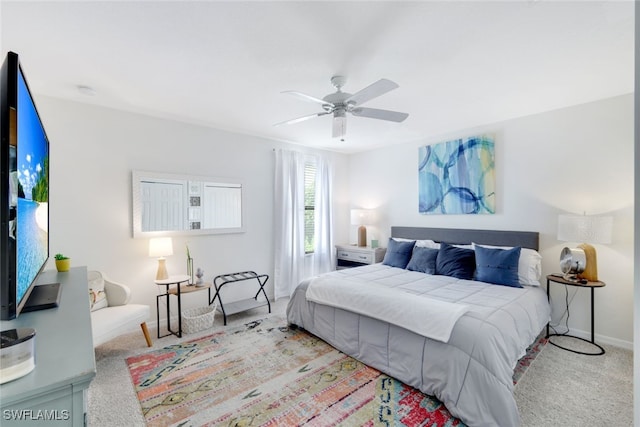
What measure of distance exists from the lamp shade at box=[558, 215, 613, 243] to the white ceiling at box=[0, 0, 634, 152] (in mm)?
1228

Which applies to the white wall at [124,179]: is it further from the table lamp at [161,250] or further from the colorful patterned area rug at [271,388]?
the colorful patterned area rug at [271,388]

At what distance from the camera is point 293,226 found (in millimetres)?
4676

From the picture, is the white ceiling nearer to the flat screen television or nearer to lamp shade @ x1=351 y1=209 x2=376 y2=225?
the flat screen television

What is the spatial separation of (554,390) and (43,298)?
324 centimetres

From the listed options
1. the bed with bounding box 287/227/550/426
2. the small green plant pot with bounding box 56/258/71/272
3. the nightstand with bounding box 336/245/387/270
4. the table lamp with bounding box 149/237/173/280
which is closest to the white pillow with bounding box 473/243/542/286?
the bed with bounding box 287/227/550/426

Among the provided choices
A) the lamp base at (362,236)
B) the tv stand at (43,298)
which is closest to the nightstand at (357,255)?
the lamp base at (362,236)

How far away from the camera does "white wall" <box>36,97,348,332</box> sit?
2.92m

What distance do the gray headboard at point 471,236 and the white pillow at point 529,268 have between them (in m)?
0.26

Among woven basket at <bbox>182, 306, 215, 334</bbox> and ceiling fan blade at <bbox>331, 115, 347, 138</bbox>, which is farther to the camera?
woven basket at <bbox>182, 306, 215, 334</bbox>

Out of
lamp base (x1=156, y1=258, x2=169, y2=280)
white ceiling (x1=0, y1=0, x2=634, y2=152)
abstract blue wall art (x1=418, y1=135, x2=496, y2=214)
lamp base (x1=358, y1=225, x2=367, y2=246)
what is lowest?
lamp base (x1=156, y1=258, x2=169, y2=280)

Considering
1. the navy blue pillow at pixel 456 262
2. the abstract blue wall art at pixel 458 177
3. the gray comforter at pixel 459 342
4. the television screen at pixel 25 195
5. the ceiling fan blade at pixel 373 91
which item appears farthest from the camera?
the abstract blue wall art at pixel 458 177

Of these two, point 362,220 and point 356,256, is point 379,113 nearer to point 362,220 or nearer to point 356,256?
point 362,220

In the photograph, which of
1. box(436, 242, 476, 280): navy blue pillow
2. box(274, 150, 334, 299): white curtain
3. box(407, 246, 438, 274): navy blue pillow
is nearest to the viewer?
box(436, 242, 476, 280): navy blue pillow

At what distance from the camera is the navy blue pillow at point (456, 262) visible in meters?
3.34
